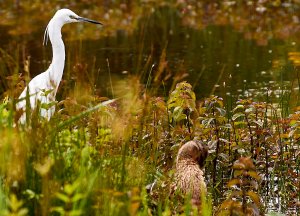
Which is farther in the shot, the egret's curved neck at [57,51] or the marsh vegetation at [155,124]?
the egret's curved neck at [57,51]

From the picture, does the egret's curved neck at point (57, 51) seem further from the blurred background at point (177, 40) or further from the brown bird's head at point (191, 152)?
the brown bird's head at point (191, 152)

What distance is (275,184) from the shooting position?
5.12 meters

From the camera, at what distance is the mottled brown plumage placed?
3728mm

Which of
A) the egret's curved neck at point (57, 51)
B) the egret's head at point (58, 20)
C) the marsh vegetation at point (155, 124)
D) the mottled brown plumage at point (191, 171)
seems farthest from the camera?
the egret's head at point (58, 20)

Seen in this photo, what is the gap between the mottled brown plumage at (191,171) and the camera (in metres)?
3.73

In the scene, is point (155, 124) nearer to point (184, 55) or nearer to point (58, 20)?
point (58, 20)

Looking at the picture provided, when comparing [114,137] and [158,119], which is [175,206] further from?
[158,119]

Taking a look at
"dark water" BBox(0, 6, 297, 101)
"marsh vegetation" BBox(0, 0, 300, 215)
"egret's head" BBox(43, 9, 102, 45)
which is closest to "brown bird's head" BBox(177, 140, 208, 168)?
"marsh vegetation" BBox(0, 0, 300, 215)

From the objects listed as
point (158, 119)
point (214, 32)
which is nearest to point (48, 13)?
point (214, 32)

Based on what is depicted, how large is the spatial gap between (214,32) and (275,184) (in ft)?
22.5

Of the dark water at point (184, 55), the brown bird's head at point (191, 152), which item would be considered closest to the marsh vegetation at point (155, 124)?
the dark water at point (184, 55)

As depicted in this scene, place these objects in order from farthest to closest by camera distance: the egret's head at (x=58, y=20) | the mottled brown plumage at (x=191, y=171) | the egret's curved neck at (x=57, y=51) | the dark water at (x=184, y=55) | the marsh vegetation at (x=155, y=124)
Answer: the dark water at (x=184, y=55), the egret's head at (x=58, y=20), the egret's curved neck at (x=57, y=51), the mottled brown plumage at (x=191, y=171), the marsh vegetation at (x=155, y=124)

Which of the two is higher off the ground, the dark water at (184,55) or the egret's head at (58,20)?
the egret's head at (58,20)

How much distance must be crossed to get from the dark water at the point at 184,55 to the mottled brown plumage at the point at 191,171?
161 inches
